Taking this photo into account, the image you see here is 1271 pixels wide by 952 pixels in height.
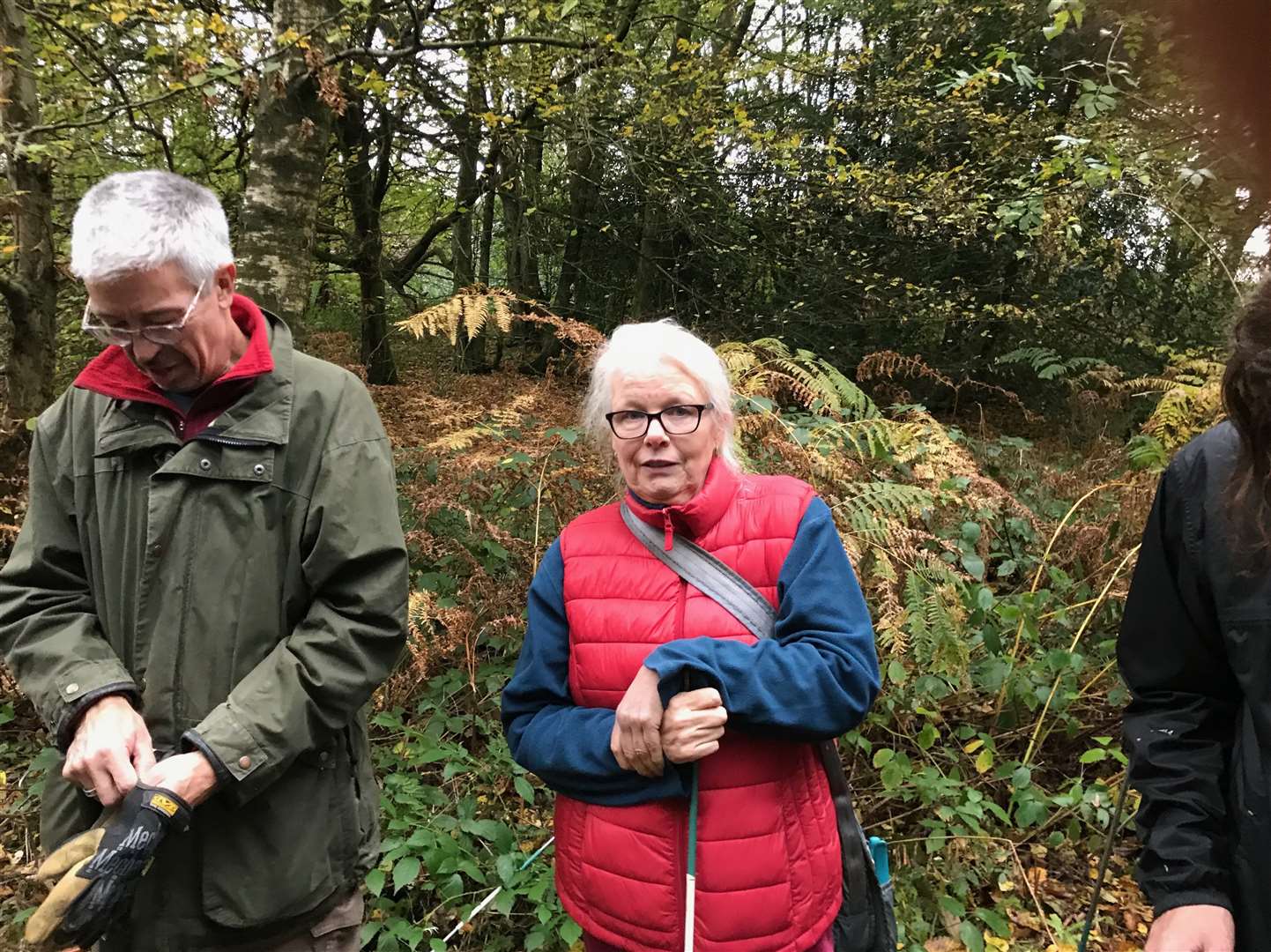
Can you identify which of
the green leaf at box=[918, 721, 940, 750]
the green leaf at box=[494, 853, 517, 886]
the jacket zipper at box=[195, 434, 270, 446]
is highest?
the jacket zipper at box=[195, 434, 270, 446]

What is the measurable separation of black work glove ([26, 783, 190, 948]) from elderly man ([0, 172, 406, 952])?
0.01m

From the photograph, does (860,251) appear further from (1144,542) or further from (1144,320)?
(1144,542)

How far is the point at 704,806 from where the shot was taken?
1.76 m

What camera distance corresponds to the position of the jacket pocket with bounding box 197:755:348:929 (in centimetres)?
169

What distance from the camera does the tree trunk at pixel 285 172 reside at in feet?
13.4

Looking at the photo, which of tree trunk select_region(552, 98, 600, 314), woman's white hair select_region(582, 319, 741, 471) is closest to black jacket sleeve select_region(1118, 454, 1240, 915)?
woman's white hair select_region(582, 319, 741, 471)

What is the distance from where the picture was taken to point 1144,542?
1.60 meters

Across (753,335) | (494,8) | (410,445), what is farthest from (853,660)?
(753,335)

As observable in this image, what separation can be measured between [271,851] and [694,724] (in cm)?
95

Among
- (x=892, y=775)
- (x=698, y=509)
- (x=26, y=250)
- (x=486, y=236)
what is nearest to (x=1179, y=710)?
(x=698, y=509)

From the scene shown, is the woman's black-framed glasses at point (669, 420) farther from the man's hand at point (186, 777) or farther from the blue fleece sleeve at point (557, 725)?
the man's hand at point (186, 777)

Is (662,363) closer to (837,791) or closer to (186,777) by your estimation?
(837,791)

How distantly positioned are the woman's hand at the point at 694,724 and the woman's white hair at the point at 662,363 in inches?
24.0

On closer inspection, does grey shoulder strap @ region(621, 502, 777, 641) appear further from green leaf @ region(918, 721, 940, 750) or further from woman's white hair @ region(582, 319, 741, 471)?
green leaf @ region(918, 721, 940, 750)
